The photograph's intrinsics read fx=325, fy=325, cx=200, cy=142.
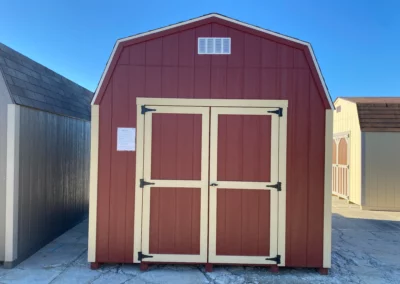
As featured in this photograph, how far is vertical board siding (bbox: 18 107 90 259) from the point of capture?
407cm

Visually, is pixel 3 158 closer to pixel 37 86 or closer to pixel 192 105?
pixel 37 86

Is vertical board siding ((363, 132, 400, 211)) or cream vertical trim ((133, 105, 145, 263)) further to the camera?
vertical board siding ((363, 132, 400, 211))

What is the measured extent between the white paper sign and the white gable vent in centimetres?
124

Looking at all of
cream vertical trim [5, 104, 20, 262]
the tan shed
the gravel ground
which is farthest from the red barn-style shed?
the tan shed

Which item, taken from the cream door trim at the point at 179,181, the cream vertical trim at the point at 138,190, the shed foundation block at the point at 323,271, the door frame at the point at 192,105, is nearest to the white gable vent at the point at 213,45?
the door frame at the point at 192,105

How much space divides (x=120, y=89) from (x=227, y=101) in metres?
1.26

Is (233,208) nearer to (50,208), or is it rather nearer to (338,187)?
(50,208)

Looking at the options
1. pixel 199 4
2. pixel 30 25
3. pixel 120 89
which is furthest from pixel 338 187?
pixel 30 25

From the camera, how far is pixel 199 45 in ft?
12.6

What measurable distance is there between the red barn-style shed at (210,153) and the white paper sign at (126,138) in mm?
12

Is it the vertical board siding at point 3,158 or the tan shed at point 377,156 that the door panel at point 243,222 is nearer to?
the vertical board siding at point 3,158

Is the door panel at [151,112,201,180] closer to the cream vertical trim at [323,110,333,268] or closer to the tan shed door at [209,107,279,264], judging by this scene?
the tan shed door at [209,107,279,264]

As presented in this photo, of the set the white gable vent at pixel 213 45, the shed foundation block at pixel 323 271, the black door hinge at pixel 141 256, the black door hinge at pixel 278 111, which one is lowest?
the shed foundation block at pixel 323 271

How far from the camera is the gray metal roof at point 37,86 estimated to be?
3.94 meters
